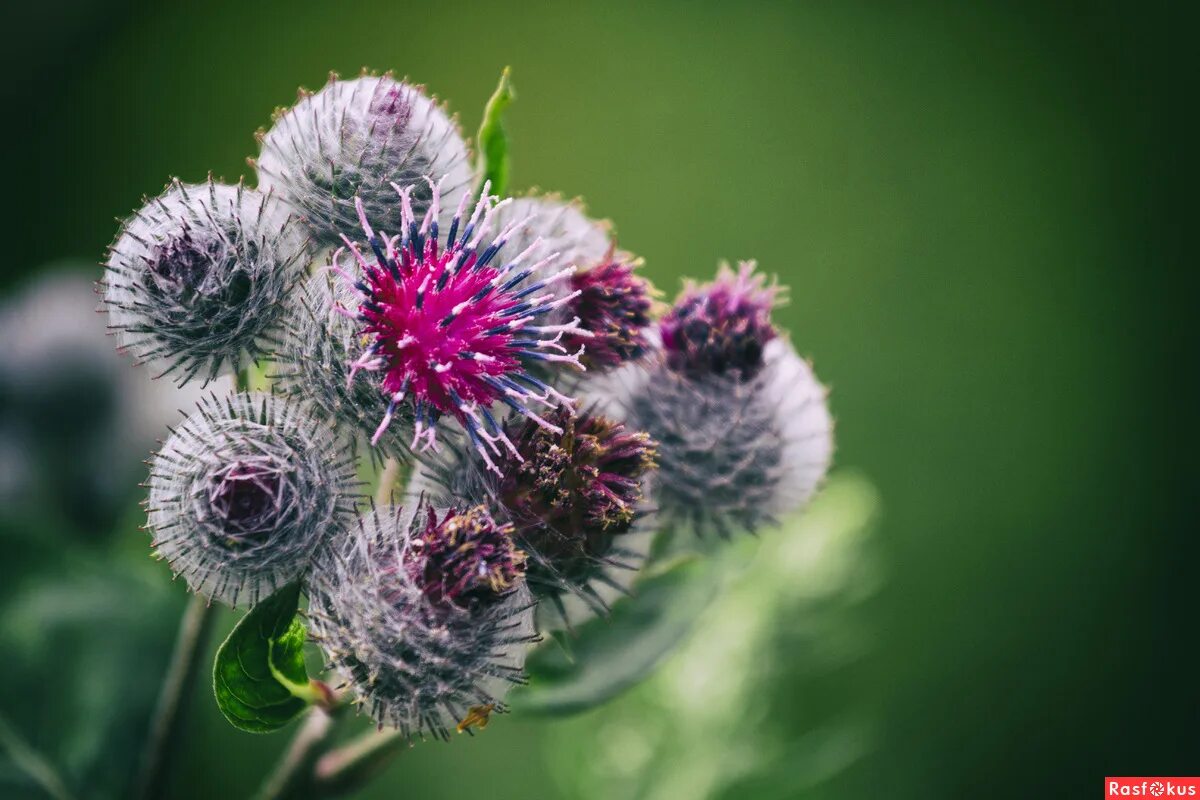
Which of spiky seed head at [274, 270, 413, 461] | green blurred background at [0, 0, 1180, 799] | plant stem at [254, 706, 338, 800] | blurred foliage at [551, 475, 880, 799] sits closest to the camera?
spiky seed head at [274, 270, 413, 461]

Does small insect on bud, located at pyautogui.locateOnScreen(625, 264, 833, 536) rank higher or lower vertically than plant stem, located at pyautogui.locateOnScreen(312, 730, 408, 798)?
higher

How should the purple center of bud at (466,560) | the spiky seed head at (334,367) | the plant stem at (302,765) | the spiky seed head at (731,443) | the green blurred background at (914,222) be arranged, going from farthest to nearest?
the green blurred background at (914,222), the spiky seed head at (731,443), the plant stem at (302,765), the spiky seed head at (334,367), the purple center of bud at (466,560)

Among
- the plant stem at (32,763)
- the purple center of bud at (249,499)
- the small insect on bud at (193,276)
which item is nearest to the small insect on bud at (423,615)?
the purple center of bud at (249,499)

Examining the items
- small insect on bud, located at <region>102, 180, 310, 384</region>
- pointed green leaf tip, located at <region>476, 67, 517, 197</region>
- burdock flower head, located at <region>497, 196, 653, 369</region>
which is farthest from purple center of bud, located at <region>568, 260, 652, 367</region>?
small insect on bud, located at <region>102, 180, 310, 384</region>

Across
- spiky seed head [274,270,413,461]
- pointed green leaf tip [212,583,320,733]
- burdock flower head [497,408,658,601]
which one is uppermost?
spiky seed head [274,270,413,461]

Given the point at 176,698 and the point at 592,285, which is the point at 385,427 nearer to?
the point at 592,285

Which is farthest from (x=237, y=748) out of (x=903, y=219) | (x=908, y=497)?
(x=903, y=219)

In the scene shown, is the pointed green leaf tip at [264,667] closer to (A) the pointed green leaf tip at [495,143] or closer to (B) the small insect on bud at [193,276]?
(B) the small insect on bud at [193,276]

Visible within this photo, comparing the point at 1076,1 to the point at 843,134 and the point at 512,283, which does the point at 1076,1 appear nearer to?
the point at 843,134

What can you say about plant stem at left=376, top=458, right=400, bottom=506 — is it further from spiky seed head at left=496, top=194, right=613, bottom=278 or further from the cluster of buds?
spiky seed head at left=496, top=194, right=613, bottom=278
